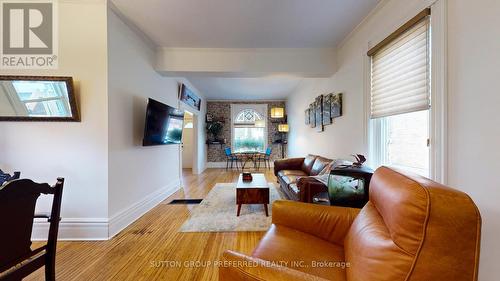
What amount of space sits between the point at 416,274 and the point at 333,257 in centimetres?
61

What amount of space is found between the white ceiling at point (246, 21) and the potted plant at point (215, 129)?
4.71 metres

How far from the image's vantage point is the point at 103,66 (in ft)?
7.86

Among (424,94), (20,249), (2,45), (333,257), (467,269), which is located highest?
(2,45)

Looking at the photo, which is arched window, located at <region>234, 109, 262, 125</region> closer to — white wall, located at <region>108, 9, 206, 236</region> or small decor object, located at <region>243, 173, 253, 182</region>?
white wall, located at <region>108, 9, 206, 236</region>

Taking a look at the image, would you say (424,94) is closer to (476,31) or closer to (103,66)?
(476,31)

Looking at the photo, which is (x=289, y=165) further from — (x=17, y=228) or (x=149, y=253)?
(x=17, y=228)

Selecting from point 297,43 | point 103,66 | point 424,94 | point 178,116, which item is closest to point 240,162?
point 178,116

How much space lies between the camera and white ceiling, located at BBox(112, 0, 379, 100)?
2.36 metres

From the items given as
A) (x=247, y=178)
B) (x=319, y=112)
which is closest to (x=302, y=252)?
(x=247, y=178)

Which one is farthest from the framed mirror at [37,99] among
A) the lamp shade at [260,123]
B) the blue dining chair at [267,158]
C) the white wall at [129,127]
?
the lamp shade at [260,123]

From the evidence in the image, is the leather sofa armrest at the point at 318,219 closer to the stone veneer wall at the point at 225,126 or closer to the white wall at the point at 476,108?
the white wall at the point at 476,108

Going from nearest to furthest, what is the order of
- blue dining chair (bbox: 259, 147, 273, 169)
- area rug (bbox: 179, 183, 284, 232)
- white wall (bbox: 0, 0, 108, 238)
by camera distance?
white wall (bbox: 0, 0, 108, 238)
area rug (bbox: 179, 183, 284, 232)
blue dining chair (bbox: 259, 147, 273, 169)

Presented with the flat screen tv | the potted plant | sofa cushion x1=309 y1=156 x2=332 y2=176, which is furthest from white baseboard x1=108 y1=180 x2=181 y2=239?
the potted plant

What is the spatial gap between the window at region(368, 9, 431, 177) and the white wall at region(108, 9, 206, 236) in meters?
3.18
